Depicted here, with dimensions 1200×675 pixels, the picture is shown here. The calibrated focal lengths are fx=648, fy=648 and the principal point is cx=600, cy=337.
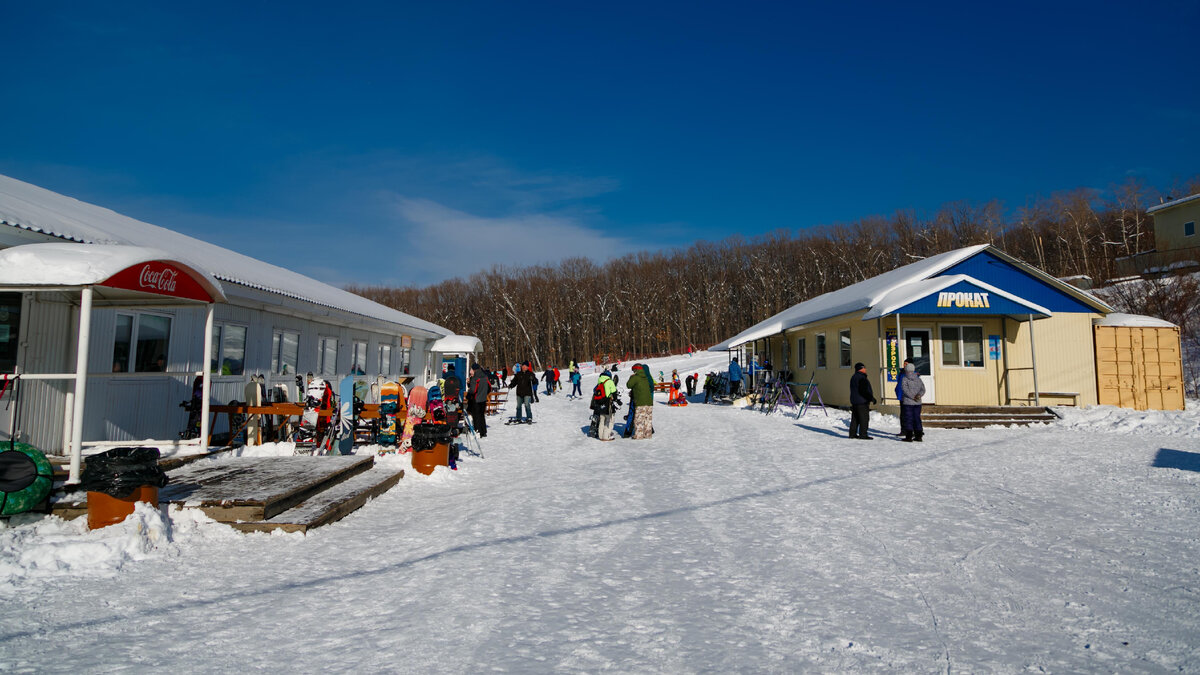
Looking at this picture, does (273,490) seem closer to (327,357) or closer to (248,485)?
(248,485)

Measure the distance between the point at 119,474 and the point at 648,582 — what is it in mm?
4435

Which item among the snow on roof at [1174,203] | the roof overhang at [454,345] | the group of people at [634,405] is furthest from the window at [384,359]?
the snow on roof at [1174,203]

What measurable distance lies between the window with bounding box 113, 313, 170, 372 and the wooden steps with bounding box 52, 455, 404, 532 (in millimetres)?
2665

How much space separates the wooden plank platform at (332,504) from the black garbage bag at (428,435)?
48 centimetres

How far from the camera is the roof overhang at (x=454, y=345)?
29641 millimetres

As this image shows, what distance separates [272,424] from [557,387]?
75.1ft

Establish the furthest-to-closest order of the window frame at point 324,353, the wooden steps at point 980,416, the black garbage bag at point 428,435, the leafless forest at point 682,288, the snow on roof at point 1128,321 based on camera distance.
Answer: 1. the leafless forest at point 682,288
2. the snow on roof at point 1128,321
3. the window frame at point 324,353
4. the wooden steps at point 980,416
5. the black garbage bag at point 428,435

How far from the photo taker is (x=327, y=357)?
17.6m

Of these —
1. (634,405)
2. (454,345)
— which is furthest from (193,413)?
(454,345)

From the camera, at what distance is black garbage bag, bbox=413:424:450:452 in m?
9.36

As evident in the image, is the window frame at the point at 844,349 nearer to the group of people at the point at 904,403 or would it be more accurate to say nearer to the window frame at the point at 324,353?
the group of people at the point at 904,403

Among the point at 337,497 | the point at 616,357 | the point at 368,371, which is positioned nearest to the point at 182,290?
the point at 337,497

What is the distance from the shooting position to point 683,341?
64.6 metres

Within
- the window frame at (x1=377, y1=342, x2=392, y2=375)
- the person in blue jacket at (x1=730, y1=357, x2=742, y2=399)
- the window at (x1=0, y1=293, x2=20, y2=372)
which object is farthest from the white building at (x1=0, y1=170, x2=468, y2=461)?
the person in blue jacket at (x1=730, y1=357, x2=742, y2=399)
